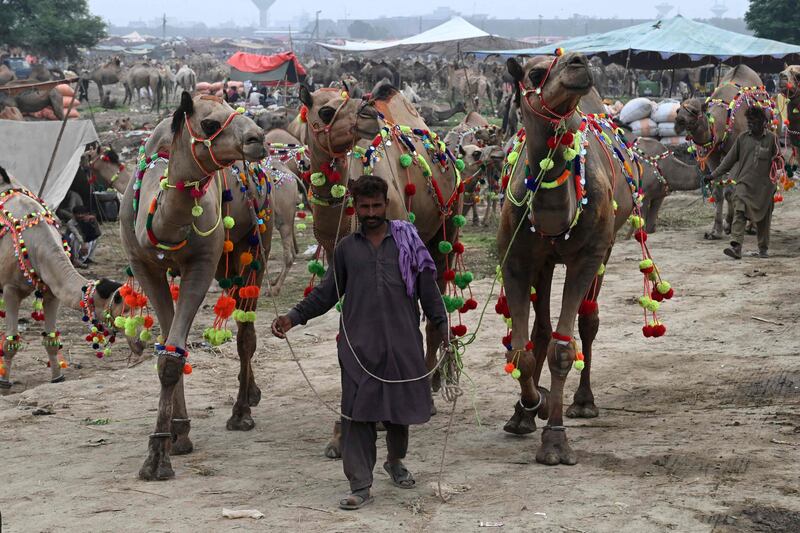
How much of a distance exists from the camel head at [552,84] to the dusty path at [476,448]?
6.82 feet

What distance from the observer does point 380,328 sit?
583 cm

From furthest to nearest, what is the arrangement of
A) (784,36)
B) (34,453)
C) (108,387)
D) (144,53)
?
(144,53), (784,36), (108,387), (34,453)

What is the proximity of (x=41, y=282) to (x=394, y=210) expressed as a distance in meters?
4.64

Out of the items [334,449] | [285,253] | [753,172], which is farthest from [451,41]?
[334,449]

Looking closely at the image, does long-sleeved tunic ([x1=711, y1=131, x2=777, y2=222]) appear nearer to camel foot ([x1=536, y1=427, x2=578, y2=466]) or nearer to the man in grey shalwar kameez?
camel foot ([x1=536, y1=427, x2=578, y2=466])

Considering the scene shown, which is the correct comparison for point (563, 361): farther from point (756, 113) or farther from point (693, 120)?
point (693, 120)

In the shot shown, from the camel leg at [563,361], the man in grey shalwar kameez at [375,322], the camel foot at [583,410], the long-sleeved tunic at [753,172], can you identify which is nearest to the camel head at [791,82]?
the long-sleeved tunic at [753,172]

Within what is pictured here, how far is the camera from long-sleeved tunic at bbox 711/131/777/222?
14492 millimetres

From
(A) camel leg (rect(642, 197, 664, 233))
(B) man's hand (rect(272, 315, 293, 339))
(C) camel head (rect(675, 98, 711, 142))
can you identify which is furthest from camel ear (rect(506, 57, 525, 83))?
(A) camel leg (rect(642, 197, 664, 233))

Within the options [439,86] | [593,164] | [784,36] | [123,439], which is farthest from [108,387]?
[439,86]

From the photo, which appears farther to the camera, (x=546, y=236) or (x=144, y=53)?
(x=144, y=53)

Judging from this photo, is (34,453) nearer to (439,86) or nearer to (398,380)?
(398,380)

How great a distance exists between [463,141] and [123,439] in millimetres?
12683

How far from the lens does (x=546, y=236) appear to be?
6.67 metres
